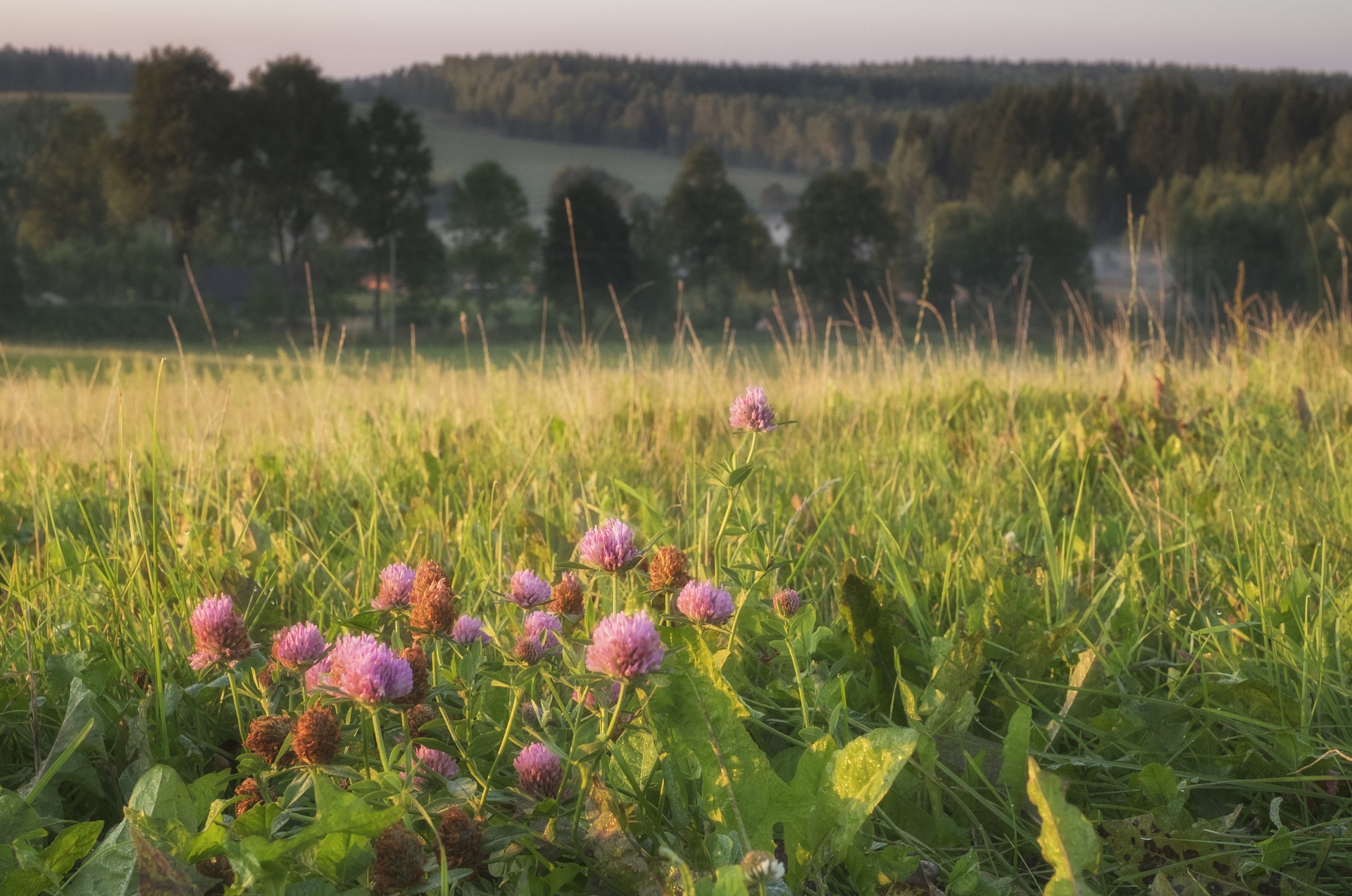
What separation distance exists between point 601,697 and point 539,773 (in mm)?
113

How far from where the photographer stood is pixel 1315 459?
327 centimetres

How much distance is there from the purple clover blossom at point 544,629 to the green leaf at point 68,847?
53cm

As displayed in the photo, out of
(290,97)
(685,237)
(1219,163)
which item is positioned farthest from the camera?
(1219,163)

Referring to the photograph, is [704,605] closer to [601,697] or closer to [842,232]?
[601,697]

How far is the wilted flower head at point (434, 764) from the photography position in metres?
1.20

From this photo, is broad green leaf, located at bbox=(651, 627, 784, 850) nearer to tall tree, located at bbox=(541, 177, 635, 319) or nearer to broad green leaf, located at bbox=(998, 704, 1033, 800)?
broad green leaf, located at bbox=(998, 704, 1033, 800)

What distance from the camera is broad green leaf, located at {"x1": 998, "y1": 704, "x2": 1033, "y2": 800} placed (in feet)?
4.45

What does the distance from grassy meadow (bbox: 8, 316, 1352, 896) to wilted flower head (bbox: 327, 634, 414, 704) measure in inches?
1.6

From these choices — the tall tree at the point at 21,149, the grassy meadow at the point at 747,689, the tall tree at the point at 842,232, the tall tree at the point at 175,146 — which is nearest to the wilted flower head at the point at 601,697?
the grassy meadow at the point at 747,689

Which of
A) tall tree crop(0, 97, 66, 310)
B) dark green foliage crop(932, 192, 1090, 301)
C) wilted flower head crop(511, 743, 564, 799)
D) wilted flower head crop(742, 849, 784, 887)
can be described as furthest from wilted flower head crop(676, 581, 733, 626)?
dark green foliage crop(932, 192, 1090, 301)

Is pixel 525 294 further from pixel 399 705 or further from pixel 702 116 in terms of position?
pixel 399 705

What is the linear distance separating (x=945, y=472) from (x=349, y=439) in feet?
7.85

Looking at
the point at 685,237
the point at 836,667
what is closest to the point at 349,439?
the point at 836,667

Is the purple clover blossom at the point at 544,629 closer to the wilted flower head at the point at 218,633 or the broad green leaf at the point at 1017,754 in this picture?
the wilted flower head at the point at 218,633
